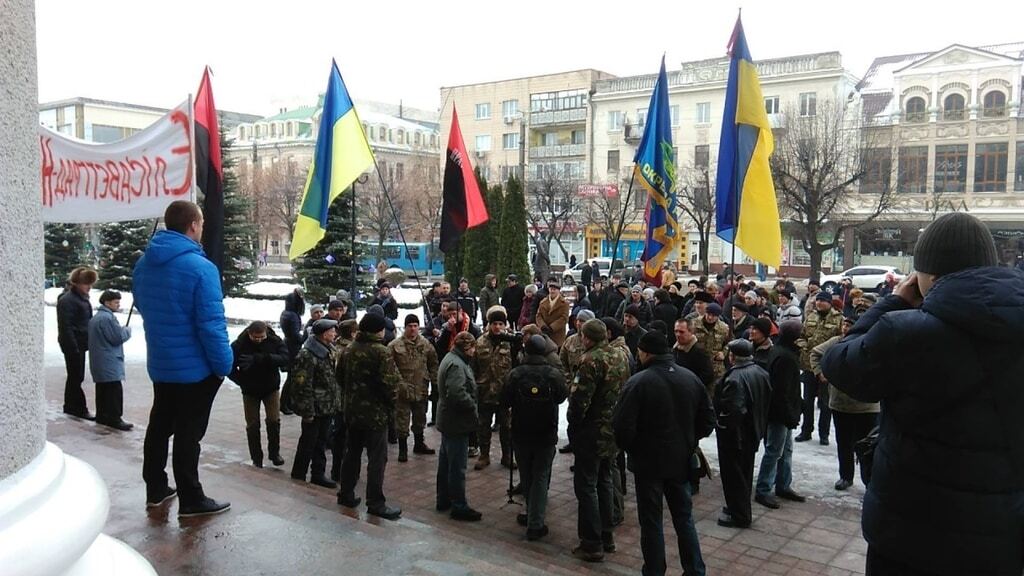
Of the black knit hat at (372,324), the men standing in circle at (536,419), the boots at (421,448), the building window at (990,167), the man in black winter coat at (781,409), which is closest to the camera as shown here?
the men standing in circle at (536,419)

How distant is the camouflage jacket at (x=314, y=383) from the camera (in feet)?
24.3

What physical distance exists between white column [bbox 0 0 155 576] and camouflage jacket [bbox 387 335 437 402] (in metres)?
6.50

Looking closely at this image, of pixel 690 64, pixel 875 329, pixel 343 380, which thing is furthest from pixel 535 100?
pixel 875 329

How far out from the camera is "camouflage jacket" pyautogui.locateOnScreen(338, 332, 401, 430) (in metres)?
6.46

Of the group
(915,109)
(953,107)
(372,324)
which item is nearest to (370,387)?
(372,324)

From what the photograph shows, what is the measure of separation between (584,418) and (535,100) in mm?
56427

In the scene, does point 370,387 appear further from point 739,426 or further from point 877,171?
point 877,171

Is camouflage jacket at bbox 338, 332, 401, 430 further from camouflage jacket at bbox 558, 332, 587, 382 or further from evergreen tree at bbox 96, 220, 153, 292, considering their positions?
evergreen tree at bbox 96, 220, 153, 292

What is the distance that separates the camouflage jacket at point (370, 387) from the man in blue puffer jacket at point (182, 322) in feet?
5.98

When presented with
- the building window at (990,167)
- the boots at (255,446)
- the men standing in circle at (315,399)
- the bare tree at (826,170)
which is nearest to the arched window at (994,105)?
the building window at (990,167)

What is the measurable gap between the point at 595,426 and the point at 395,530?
6.17 ft

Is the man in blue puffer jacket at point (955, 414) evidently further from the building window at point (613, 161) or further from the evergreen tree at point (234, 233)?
the building window at point (613, 161)

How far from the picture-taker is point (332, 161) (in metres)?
9.73

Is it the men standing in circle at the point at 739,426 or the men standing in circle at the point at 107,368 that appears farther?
the men standing in circle at the point at 107,368
